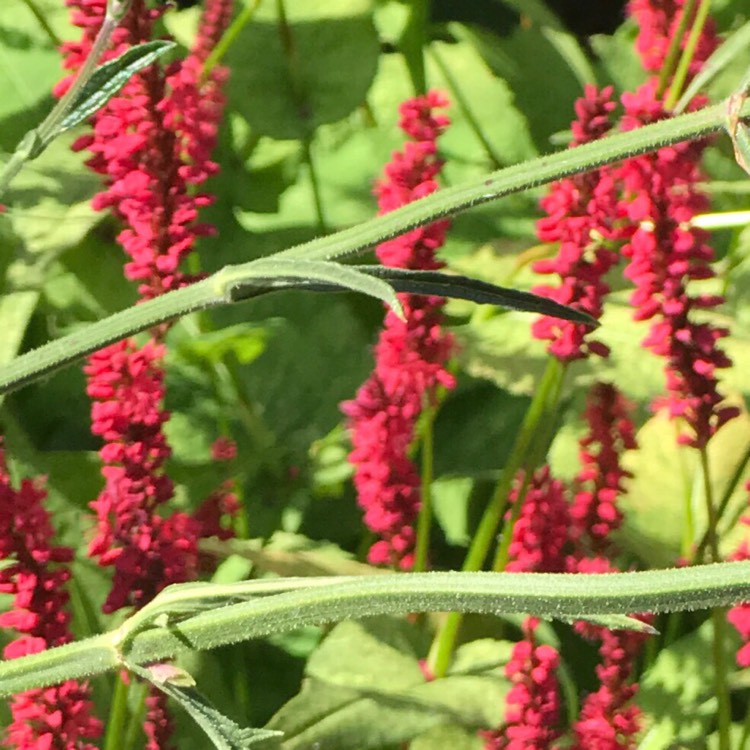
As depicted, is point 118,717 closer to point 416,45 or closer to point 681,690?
point 681,690

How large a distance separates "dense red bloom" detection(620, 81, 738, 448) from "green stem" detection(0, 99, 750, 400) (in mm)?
134

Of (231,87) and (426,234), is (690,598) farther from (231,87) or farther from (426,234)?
A: (231,87)

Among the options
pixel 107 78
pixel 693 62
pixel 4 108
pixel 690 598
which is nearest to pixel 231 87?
pixel 4 108

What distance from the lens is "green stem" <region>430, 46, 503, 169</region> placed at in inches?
28.2

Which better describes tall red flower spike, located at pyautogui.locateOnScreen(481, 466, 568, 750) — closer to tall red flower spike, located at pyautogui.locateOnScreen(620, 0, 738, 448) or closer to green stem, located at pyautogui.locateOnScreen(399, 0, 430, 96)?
tall red flower spike, located at pyautogui.locateOnScreen(620, 0, 738, 448)

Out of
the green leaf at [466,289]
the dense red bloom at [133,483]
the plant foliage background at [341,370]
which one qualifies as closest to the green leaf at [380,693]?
the plant foliage background at [341,370]

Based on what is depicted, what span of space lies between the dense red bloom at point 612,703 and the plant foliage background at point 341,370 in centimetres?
5

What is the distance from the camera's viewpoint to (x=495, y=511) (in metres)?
0.47

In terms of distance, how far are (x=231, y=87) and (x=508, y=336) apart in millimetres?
216

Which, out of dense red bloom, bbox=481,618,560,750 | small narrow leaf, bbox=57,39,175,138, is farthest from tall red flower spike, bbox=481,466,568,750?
small narrow leaf, bbox=57,39,175,138

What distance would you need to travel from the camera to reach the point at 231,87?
0.65 metres

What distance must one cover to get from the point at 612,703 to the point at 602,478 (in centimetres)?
8

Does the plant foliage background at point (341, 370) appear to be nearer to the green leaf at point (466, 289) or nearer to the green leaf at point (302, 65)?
the green leaf at point (302, 65)

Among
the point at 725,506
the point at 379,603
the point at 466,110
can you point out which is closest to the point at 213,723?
the point at 379,603
